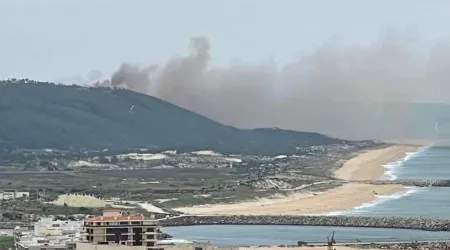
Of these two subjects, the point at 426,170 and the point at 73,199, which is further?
the point at 426,170

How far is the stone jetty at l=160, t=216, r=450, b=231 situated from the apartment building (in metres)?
32.9

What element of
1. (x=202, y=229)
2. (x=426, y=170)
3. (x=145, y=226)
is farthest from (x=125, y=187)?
(x=145, y=226)

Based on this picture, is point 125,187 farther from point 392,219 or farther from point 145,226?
point 145,226

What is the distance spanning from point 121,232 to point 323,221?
38273mm

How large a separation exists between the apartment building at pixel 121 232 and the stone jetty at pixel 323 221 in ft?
108

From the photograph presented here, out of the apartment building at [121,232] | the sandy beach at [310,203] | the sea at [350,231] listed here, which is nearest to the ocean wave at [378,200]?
the sea at [350,231]

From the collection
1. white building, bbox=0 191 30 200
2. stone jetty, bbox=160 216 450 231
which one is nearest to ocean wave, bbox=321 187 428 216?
stone jetty, bbox=160 216 450 231

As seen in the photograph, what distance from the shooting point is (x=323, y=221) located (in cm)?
10138

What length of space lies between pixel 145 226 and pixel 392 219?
126 ft

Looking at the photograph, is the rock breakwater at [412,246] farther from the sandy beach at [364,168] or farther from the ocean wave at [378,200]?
the sandy beach at [364,168]

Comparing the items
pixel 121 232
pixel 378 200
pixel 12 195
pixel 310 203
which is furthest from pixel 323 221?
pixel 121 232

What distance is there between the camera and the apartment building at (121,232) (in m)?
64.6

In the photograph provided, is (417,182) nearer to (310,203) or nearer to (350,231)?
(310,203)

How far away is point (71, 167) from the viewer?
173500mm
